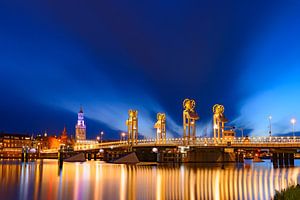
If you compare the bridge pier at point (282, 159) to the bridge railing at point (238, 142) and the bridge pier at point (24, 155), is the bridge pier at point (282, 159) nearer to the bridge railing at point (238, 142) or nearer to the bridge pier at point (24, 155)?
the bridge railing at point (238, 142)

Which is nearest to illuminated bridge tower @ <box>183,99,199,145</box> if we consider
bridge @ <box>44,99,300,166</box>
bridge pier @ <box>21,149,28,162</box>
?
bridge @ <box>44,99,300,166</box>

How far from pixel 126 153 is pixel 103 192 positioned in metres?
85.5

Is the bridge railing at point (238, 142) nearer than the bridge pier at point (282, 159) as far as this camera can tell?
Yes

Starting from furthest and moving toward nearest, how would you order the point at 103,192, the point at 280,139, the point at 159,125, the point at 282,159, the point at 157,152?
the point at 159,125
the point at 157,152
the point at 282,159
the point at 280,139
the point at 103,192

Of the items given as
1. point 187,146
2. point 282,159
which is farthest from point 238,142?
point 282,159

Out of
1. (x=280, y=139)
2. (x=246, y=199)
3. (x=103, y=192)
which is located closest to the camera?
(x=246, y=199)

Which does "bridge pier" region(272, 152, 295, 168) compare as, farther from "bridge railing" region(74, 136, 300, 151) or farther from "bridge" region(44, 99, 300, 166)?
"bridge railing" region(74, 136, 300, 151)

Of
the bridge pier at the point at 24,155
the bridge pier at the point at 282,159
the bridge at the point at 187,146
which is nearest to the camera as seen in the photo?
the bridge at the point at 187,146

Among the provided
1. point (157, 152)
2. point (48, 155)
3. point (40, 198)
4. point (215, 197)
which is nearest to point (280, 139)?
point (157, 152)

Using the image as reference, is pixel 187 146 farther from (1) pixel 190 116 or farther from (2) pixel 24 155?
(2) pixel 24 155

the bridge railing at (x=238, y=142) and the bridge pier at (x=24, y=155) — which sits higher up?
the bridge railing at (x=238, y=142)

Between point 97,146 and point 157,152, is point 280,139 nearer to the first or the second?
point 157,152

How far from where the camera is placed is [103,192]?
123 feet

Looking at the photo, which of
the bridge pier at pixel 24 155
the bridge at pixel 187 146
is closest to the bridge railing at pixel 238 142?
the bridge at pixel 187 146
